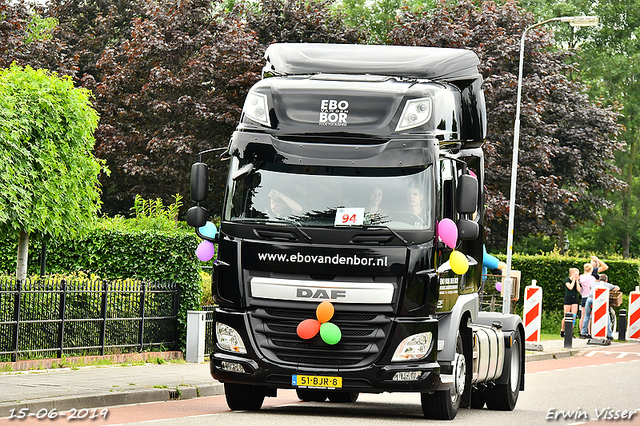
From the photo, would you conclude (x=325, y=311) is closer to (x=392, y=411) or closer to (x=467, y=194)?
(x=467, y=194)

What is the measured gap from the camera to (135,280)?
18.6m

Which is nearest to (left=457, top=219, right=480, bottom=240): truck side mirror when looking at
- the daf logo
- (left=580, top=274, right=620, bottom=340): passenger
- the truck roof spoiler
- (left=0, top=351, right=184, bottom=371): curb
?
the daf logo

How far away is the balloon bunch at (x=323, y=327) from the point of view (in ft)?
34.3

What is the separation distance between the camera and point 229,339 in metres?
11.0

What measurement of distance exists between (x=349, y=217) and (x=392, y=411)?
3179mm

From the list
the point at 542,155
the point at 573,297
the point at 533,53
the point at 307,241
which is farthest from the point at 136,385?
the point at 533,53

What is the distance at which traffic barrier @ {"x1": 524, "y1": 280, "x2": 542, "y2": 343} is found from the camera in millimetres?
24406

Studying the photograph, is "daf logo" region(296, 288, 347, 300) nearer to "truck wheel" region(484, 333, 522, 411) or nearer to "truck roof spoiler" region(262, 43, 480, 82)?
"truck roof spoiler" region(262, 43, 480, 82)

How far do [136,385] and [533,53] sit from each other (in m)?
27.3

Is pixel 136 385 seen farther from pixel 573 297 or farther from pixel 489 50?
pixel 489 50

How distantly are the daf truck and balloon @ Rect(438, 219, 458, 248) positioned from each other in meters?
0.01

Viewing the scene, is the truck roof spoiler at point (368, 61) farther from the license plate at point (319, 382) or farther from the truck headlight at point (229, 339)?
the license plate at point (319, 382)

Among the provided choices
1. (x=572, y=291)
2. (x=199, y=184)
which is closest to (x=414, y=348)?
(x=199, y=184)

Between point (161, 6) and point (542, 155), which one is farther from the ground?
point (161, 6)
